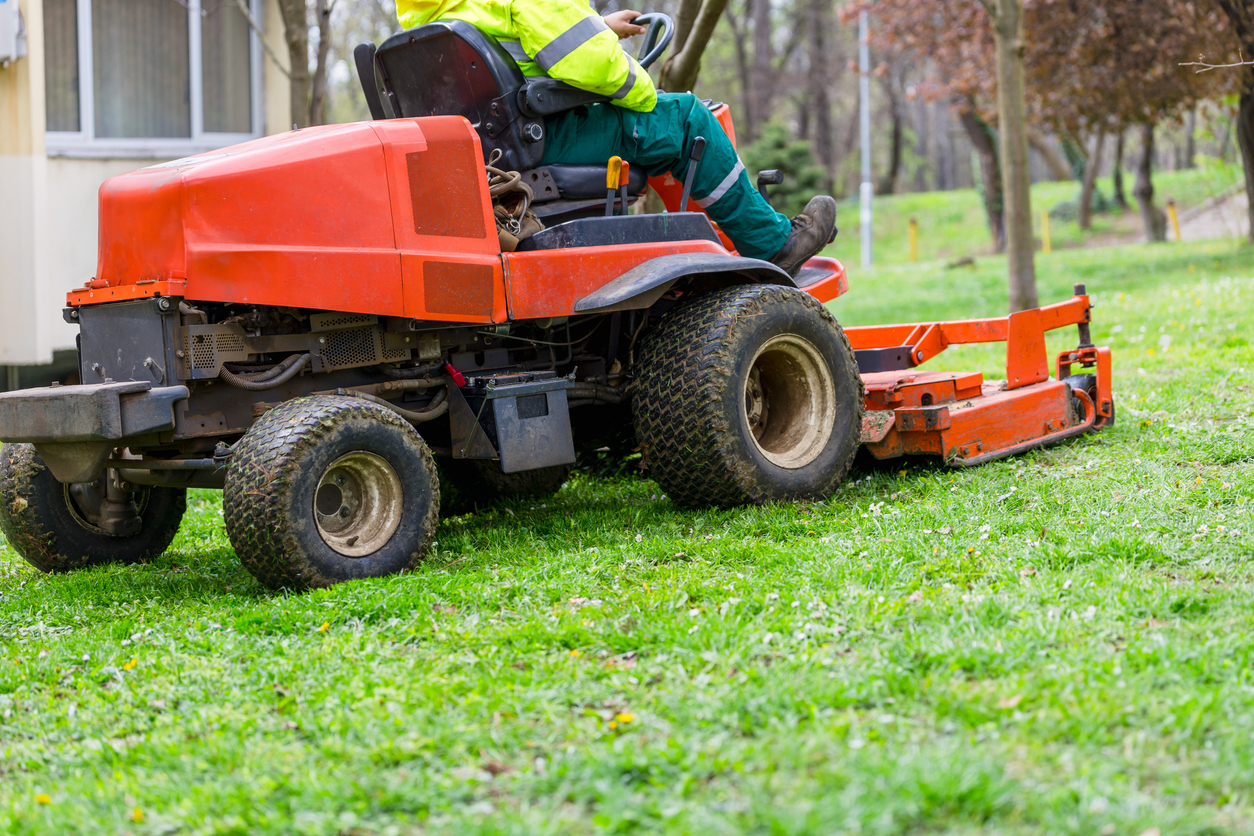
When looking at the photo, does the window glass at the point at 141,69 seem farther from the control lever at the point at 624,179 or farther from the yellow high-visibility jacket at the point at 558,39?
the control lever at the point at 624,179

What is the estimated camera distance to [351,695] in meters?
3.39

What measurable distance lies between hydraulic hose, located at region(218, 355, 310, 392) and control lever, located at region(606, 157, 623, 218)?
1.47 metres

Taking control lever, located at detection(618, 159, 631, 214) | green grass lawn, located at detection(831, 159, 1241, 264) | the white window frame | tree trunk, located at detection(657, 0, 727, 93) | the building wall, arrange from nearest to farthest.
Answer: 1. control lever, located at detection(618, 159, 631, 214)
2. tree trunk, located at detection(657, 0, 727, 93)
3. the building wall
4. the white window frame
5. green grass lawn, located at detection(831, 159, 1241, 264)

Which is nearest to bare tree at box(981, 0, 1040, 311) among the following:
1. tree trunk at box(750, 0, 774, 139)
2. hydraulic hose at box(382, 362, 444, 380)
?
hydraulic hose at box(382, 362, 444, 380)

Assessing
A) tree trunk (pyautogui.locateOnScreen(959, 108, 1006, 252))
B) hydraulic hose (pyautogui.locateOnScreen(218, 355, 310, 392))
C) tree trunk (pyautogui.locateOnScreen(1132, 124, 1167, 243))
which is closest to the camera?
hydraulic hose (pyautogui.locateOnScreen(218, 355, 310, 392))

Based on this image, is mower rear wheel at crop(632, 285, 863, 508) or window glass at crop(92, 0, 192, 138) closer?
mower rear wheel at crop(632, 285, 863, 508)

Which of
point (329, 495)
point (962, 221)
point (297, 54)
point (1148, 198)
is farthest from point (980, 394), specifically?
point (962, 221)

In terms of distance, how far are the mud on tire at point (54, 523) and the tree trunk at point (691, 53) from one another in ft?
17.5

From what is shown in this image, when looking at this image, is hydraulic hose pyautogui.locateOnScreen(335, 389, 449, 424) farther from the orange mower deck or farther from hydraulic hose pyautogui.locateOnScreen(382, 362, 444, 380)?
the orange mower deck

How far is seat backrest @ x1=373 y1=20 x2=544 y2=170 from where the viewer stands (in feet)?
17.2

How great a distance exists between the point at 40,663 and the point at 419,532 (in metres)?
1.36

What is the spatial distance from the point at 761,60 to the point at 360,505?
33.9 meters

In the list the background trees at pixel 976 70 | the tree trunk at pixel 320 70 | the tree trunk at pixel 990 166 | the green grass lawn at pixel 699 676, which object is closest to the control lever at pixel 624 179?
the green grass lawn at pixel 699 676

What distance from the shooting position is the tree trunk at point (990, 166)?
2564 centimetres
